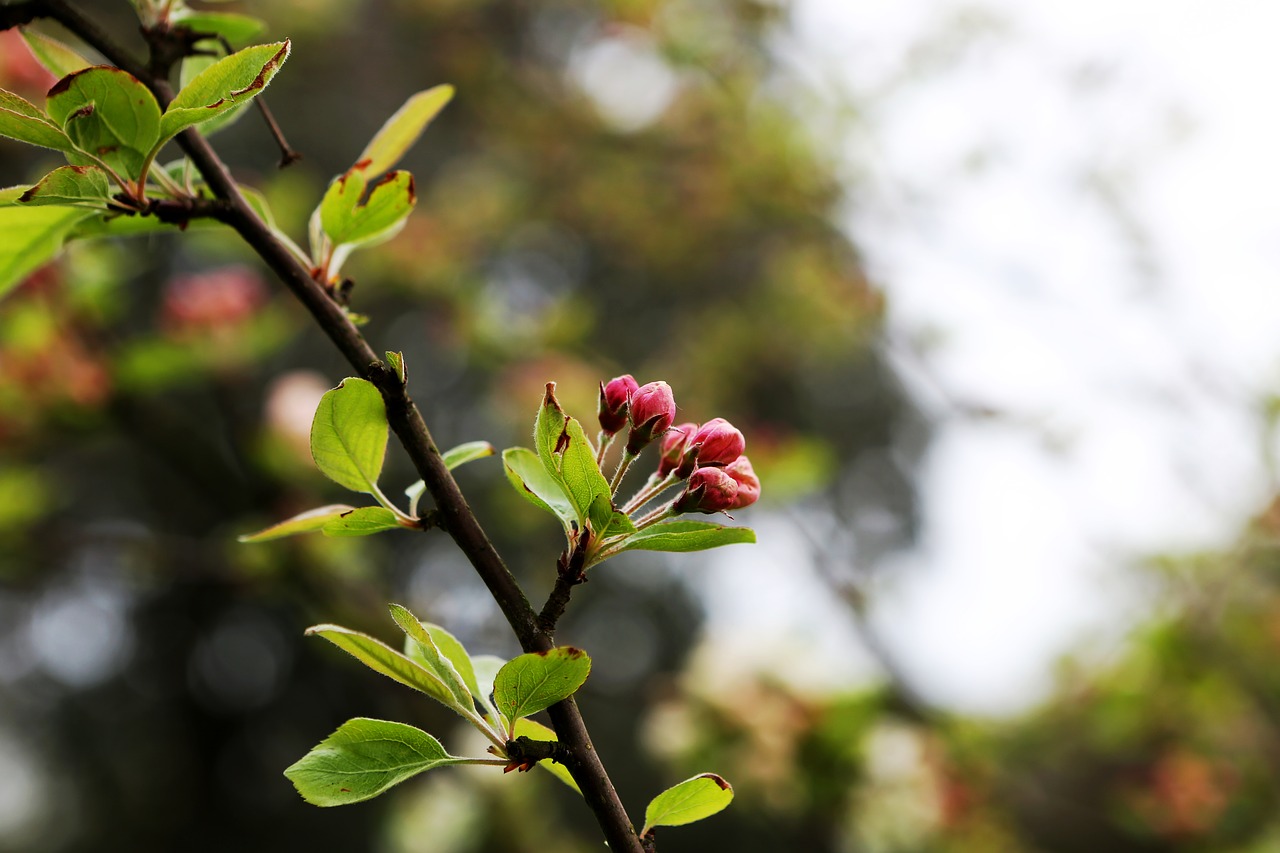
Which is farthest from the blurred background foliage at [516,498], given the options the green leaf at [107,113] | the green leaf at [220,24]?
the green leaf at [107,113]

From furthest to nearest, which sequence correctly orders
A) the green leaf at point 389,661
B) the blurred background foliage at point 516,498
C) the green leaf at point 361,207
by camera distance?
the blurred background foliage at point 516,498 → the green leaf at point 361,207 → the green leaf at point 389,661

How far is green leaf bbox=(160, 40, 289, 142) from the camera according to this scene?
0.36 m

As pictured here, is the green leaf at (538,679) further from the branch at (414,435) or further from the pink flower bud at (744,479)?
the pink flower bud at (744,479)

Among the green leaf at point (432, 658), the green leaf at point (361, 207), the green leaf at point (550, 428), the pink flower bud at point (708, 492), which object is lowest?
the green leaf at point (432, 658)

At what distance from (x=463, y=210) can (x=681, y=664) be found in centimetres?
202

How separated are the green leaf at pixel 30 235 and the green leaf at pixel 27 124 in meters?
0.07

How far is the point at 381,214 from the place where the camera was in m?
0.48

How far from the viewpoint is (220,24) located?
511mm

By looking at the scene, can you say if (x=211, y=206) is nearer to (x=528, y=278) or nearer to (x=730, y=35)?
(x=730, y=35)

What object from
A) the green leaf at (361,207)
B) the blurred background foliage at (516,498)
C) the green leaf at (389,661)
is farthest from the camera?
the blurred background foliage at (516,498)

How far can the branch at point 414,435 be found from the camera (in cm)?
36

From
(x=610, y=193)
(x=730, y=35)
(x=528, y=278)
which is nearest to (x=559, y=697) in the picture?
(x=730, y=35)

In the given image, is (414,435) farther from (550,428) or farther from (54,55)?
(54,55)

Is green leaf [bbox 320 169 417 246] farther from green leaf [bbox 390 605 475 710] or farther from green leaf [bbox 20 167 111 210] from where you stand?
green leaf [bbox 390 605 475 710]
